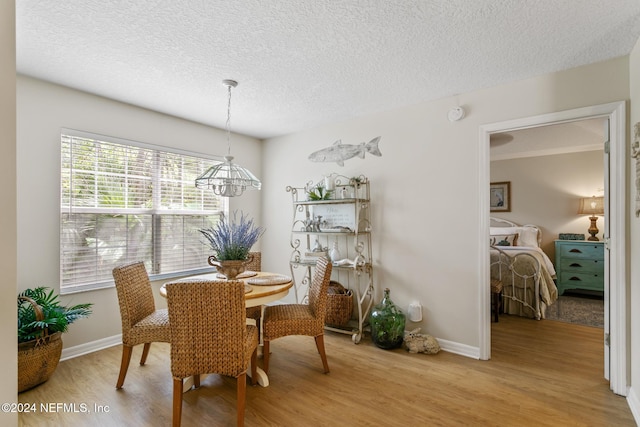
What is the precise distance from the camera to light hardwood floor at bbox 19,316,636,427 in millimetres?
1988

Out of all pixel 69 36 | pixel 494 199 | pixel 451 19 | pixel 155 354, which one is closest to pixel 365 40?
pixel 451 19

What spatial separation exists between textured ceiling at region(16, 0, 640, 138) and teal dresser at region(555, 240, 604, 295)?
3852 millimetres

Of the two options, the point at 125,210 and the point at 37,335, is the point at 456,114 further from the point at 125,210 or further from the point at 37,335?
the point at 37,335

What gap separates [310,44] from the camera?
216 cm

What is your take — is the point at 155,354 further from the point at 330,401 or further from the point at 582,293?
the point at 582,293

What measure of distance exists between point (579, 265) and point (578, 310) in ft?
3.62

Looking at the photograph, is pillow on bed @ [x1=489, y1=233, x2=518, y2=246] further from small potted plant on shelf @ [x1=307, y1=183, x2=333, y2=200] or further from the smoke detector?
small potted plant on shelf @ [x1=307, y1=183, x2=333, y2=200]

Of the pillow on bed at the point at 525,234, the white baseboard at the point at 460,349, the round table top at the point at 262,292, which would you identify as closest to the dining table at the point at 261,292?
the round table top at the point at 262,292

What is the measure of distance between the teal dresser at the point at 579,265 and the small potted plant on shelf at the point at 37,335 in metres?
6.55

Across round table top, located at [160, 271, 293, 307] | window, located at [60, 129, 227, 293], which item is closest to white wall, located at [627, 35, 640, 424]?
round table top, located at [160, 271, 293, 307]

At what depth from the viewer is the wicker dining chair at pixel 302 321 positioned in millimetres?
2521

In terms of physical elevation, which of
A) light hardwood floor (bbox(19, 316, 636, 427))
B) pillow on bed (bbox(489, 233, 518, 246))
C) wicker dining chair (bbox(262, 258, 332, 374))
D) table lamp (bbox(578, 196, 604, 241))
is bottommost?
light hardwood floor (bbox(19, 316, 636, 427))

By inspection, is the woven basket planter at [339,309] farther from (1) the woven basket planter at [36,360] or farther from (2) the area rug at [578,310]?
(2) the area rug at [578,310]

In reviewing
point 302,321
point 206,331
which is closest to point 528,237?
A: point 302,321
